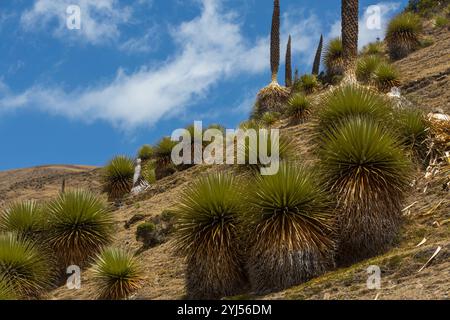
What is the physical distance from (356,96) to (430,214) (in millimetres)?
3486

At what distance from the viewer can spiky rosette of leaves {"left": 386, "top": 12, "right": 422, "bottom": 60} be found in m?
27.5

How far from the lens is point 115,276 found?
1266cm

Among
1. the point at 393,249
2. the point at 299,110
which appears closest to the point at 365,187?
the point at 393,249

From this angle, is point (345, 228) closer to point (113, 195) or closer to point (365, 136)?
point (365, 136)

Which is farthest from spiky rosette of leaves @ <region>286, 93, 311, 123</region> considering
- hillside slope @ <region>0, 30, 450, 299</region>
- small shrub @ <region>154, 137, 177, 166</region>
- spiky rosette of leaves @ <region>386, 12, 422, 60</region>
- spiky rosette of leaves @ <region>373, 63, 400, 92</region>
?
spiky rosette of leaves @ <region>386, 12, 422, 60</region>

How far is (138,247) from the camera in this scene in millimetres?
15812

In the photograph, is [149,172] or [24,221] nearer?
[24,221]

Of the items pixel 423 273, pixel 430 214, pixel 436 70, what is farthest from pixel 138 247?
pixel 436 70

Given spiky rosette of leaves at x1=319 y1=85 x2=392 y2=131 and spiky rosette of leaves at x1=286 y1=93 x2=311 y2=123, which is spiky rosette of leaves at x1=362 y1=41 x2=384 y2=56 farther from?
spiky rosette of leaves at x1=319 y1=85 x2=392 y2=131

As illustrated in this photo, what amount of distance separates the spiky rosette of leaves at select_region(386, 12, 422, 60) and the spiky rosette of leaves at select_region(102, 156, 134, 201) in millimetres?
13168

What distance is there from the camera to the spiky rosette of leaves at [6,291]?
11.3 metres

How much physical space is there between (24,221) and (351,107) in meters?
8.56

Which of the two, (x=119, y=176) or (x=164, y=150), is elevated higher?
(x=164, y=150)

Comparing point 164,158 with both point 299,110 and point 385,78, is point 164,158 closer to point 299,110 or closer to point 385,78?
point 299,110
